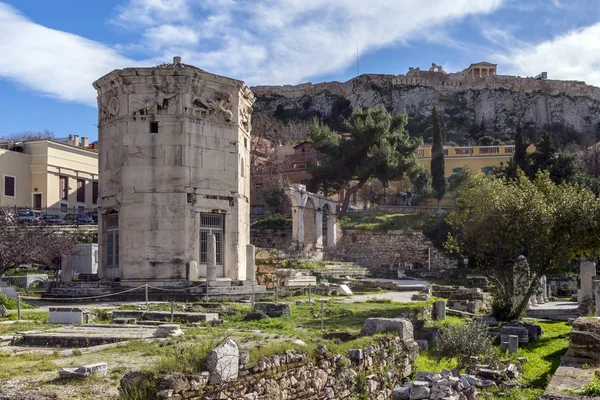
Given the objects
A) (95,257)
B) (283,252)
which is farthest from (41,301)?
(283,252)

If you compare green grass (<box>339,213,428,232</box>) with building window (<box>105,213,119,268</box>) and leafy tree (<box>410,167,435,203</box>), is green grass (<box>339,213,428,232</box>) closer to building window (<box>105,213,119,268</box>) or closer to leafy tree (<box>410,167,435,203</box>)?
leafy tree (<box>410,167,435,203</box>)

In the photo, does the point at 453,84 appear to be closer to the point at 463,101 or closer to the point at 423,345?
the point at 463,101

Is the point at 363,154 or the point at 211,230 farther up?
the point at 363,154

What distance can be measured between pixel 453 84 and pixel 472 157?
139 feet

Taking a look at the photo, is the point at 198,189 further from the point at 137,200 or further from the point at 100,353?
the point at 100,353

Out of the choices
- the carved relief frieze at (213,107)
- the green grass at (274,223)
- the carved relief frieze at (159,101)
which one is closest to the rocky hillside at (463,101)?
the green grass at (274,223)

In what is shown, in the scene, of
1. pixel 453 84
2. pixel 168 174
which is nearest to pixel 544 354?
pixel 168 174

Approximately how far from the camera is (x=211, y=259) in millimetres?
20828

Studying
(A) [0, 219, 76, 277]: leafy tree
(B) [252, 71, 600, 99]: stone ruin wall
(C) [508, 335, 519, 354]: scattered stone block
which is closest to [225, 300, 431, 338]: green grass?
(C) [508, 335, 519, 354]: scattered stone block

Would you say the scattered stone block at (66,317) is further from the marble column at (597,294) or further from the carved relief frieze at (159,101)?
the marble column at (597,294)

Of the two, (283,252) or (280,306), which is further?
(283,252)

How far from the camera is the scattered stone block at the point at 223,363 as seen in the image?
7.09 metres

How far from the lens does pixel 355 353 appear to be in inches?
392

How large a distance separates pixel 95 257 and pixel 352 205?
31949 mm
